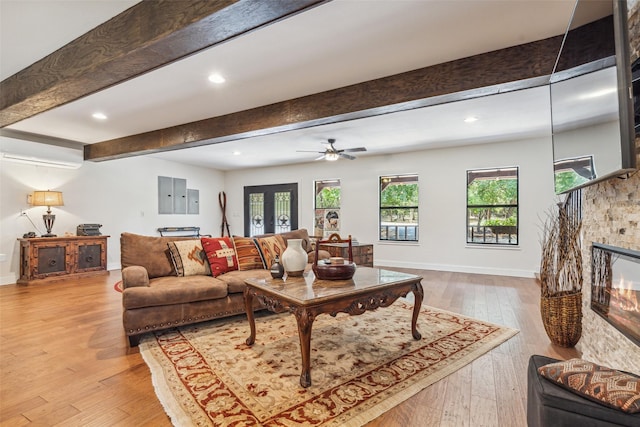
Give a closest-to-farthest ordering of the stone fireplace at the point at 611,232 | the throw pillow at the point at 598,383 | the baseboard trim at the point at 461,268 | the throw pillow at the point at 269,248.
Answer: the throw pillow at the point at 598,383 < the stone fireplace at the point at 611,232 < the throw pillow at the point at 269,248 < the baseboard trim at the point at 461,268

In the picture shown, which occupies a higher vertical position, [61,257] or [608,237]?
[608,237]

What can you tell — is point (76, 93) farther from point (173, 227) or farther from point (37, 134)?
point (173, 227)

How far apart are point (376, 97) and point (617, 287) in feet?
8.02

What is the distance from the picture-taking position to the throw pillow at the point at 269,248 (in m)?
3.75

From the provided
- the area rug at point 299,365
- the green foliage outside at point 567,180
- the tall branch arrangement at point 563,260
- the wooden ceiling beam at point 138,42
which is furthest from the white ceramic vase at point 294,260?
the tall branch arrangement at point 563,260

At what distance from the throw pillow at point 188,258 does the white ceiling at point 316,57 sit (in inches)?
66.8

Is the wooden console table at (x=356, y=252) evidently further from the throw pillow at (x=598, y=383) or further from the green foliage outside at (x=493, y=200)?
the throw pillow at (x=598, y=383)

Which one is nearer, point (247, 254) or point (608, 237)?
point (608, 237)

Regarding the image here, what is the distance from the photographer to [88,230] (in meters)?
5.88

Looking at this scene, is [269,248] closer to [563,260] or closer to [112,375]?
[112,375]

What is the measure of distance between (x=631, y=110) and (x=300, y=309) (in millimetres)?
1908

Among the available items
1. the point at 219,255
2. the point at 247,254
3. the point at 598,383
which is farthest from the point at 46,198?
the point at 598,383

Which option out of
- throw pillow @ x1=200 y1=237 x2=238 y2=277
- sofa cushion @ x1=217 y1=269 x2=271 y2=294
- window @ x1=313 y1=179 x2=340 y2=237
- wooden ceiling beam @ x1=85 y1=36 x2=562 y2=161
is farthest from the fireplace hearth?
window @ x1=313 y1=179 x2=340 y2=237

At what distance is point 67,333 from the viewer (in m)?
2.94
